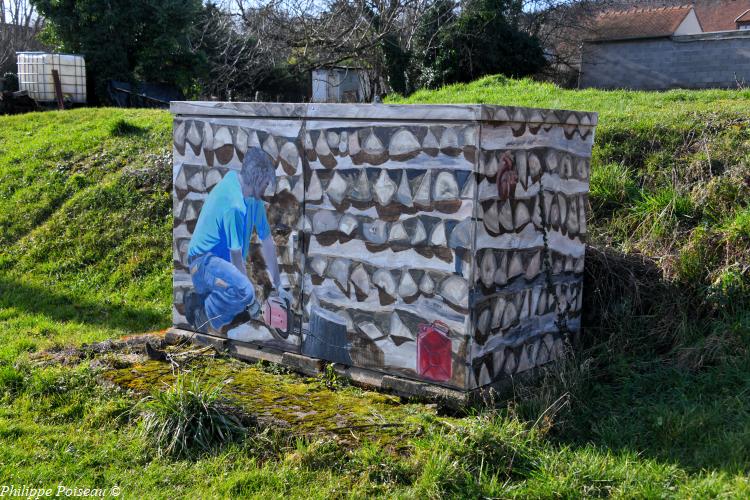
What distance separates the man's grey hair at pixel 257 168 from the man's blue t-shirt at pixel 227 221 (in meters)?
0.11

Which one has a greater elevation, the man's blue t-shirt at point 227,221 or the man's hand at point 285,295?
the man's blue t-shirt at point 227,221

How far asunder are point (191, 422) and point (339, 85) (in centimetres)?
2034

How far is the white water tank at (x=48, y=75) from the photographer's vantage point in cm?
1717

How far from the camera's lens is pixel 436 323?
4.83m

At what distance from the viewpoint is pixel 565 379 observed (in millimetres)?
4977

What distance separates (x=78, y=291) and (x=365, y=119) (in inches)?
202

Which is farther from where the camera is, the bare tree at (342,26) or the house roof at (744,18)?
the house roof at (744,18)

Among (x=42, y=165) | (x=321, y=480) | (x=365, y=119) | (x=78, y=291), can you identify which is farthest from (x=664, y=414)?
(x=42, y=165)

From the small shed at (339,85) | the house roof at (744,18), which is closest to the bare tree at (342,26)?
the small shed at (339,85)

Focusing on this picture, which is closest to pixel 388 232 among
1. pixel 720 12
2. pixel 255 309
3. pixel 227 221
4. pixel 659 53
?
pixel 255 309

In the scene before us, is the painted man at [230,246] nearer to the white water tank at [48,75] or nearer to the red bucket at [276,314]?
the red bucket at [276,314]

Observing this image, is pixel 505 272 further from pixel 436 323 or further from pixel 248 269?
pixel 248 269

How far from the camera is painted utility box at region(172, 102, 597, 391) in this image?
474 centimetres

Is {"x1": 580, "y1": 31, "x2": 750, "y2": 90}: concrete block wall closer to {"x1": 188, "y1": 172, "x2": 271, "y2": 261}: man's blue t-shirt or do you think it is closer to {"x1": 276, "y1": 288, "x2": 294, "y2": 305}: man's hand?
{"x1": 188, "y1": 172, "x2": 271, "y2": 261}: man's blue t-shirt
